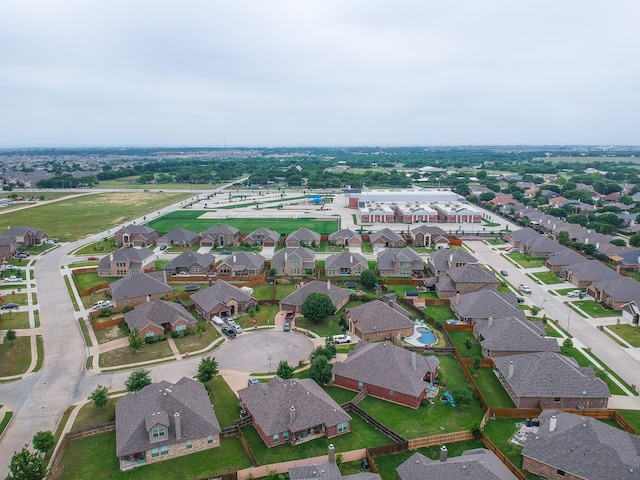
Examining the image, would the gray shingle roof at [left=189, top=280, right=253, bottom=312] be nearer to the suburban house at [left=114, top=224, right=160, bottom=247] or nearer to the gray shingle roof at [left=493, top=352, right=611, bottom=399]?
the gray shingle roof at [left=493, top=352, right=611, bottom=399]

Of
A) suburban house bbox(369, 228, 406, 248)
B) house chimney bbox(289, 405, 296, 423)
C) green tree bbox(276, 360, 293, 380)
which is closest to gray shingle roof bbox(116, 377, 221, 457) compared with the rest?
house chimney bbox(289, 405, 296, 423)

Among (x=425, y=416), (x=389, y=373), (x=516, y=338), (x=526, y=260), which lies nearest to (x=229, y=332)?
(x=389, y=373)

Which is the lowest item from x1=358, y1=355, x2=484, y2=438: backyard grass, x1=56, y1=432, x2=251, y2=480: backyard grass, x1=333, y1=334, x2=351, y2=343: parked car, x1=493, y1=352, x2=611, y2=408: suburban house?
x1=358, y1=355, x2=484, y2=438: backyard grass

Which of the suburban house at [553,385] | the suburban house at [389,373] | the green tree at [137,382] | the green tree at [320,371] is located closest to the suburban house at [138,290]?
the green tree at [137,382]

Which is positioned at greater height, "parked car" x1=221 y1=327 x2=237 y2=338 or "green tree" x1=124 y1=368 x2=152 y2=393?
"green tree" x1=124 y1=368 x2=152 y2=393

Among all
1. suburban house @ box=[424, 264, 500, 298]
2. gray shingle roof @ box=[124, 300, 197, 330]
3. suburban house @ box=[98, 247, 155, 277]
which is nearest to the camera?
gray shingle roof @ box=[124, 300, 197, 330]

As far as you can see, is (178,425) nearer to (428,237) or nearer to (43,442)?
(43,442)
